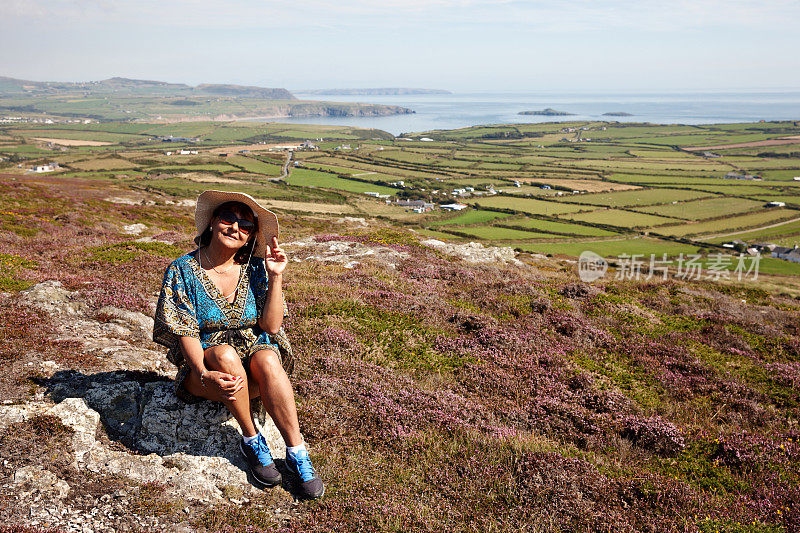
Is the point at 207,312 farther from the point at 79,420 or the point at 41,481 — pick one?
the point at 41,481

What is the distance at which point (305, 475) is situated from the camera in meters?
6.21

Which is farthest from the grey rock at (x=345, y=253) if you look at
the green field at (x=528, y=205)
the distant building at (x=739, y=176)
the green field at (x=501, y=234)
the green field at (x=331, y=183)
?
the distant building at (x=739, y=176)

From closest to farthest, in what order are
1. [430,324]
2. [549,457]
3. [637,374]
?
[549,457] < [637,374] < [430,324]

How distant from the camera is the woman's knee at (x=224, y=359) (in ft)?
19.0

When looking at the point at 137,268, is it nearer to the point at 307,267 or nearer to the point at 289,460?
the point at 307,267

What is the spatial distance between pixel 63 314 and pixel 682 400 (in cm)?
1495

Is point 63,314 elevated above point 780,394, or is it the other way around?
point 63,314

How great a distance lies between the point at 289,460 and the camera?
20.9 feet

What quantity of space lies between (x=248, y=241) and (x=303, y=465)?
3454 mm

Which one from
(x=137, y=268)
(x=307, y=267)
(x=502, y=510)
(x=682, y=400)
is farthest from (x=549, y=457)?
(x=137, y=268)

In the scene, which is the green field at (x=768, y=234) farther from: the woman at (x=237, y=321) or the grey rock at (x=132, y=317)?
the woman at (x=237, y=321)

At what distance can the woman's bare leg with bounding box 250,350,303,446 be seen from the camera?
6.02 m

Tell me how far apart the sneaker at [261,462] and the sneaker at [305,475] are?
0.25 meters

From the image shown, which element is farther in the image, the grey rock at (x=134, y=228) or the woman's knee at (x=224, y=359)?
the grey rock at (x=134, y=228)
